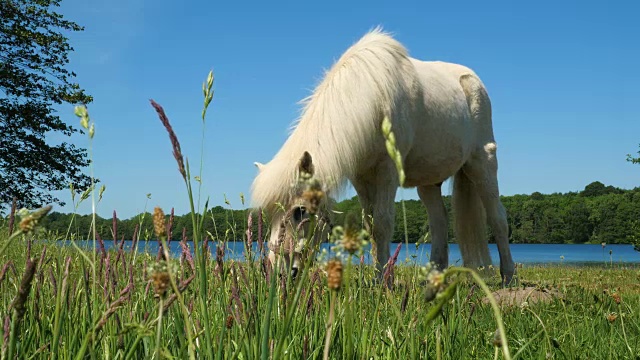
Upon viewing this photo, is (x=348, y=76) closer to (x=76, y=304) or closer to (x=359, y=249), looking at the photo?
(x=76, y=304)

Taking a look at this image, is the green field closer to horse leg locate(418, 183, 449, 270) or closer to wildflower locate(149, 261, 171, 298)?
wildflower locate(149, 261, 171, 298)

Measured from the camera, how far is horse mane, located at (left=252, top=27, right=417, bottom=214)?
5004 mm

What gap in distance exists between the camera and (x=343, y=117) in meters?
5.57

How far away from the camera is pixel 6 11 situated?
21094 mm

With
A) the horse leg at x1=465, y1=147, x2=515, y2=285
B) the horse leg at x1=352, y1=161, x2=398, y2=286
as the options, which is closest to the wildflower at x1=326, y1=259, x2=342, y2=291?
the horse leg at x1=352, y1=161, x2=398, y2=286

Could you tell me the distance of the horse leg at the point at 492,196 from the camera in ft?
26.8

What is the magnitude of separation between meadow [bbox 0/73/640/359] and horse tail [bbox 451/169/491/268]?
13.3ft

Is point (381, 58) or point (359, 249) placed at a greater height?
point (381, 58)

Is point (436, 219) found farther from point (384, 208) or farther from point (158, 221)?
point (158, 221)

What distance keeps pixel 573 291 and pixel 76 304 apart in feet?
15.8

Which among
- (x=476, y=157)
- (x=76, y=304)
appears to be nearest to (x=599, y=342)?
(x=76, y=304)

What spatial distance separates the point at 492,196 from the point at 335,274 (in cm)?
800

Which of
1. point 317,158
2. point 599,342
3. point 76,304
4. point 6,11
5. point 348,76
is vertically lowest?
point 599,342

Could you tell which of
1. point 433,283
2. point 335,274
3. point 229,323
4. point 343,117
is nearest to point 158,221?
point 335,274
